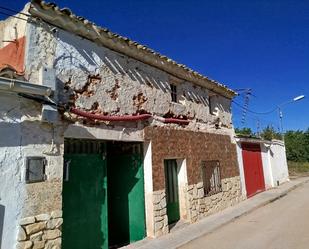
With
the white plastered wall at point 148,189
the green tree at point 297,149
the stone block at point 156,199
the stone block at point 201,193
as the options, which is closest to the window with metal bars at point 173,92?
the white plastered wall at point 148,189

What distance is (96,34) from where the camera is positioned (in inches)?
273

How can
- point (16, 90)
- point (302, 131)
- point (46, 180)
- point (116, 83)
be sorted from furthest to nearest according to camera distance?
point (302, 131) < point (116, 83) < point (46, 180) < point (16, 90)

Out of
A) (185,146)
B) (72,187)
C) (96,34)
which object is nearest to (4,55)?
(96,34)

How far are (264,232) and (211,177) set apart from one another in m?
3.71

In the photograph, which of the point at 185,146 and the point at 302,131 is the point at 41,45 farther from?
the point at 302,131

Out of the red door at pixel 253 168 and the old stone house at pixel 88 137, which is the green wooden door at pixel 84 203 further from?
the red door at pixel 253 168

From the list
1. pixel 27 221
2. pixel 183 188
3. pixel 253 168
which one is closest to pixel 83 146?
pixel 27 221

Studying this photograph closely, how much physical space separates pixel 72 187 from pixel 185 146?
4659 millimetres

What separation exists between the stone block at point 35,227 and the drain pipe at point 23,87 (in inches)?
92.3

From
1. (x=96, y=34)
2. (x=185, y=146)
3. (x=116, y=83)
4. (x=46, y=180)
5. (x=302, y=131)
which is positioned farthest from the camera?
(x=302, y=131)

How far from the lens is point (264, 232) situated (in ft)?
26.7

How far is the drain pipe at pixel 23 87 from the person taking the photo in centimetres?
479

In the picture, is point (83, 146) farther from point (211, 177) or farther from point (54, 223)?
point (211, 177)

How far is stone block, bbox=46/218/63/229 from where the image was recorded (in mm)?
5404
